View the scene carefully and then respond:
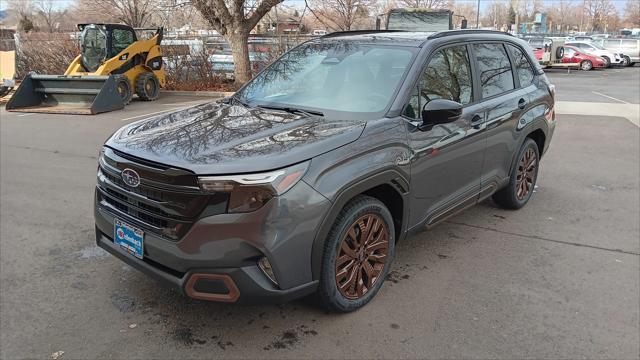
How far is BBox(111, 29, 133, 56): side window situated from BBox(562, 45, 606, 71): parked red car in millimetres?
25031

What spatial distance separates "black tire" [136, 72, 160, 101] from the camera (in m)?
15.5

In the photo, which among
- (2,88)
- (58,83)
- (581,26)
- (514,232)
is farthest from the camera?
(581,26)

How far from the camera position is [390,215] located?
3518mm

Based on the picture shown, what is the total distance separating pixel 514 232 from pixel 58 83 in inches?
501

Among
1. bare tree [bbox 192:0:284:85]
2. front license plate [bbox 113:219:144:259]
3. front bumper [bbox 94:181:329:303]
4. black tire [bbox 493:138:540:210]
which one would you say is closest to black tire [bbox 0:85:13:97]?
bare tree [bbox 192:0:284:85]

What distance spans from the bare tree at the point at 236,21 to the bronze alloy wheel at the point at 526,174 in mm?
12820

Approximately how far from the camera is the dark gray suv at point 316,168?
9.04ft

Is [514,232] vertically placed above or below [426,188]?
below

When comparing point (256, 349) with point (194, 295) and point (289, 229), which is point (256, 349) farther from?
point (289, 229)

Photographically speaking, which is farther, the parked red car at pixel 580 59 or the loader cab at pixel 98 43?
the parked red car at pixel 580 59

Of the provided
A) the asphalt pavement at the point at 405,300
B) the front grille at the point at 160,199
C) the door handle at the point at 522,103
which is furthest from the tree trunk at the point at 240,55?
the front grille at the point at 160,199

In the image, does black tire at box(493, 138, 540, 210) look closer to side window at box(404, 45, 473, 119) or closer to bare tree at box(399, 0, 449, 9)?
side window at box(404, 45, 473, 119)

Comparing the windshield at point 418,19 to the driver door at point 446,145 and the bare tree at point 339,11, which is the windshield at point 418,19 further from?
the driver door at point 446,145

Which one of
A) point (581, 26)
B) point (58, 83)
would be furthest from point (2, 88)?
point (581, 26)
